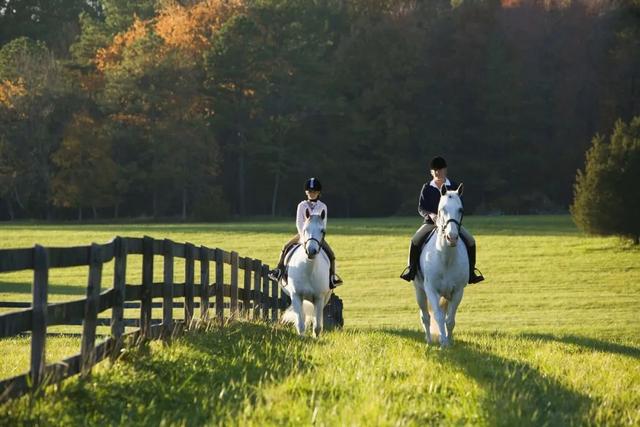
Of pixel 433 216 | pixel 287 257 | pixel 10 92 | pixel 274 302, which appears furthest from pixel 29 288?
pixel 10 92

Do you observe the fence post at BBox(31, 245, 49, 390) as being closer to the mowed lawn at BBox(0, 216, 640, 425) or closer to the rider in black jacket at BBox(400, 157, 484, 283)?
the mowed lawn at BBox(0, 216, 640, 425)

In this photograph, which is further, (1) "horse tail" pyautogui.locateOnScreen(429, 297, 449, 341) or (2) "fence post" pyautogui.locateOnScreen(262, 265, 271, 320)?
(2) "fence post" pyautogui.locateOnScreen(262, 265, 271, 320)

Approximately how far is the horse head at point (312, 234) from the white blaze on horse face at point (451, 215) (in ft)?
7.55

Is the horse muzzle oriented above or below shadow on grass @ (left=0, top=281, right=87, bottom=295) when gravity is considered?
above

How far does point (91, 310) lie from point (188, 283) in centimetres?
491

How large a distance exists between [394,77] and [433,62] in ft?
11.5

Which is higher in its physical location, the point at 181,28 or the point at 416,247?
the point at 181,28

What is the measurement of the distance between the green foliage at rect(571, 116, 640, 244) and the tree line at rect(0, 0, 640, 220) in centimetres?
2564

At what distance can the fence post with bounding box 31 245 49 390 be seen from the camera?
809 cm

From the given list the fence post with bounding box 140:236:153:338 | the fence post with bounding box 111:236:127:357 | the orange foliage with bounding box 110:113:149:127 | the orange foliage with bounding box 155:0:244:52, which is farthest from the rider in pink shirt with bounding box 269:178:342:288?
the orange foliage with bounding box 155:0:244:52

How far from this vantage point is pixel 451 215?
47.5 ft

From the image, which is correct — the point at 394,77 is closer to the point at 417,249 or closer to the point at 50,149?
the point at 50,149

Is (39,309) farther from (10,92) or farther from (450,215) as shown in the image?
(10,92)

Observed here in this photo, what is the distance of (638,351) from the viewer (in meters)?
18.0
